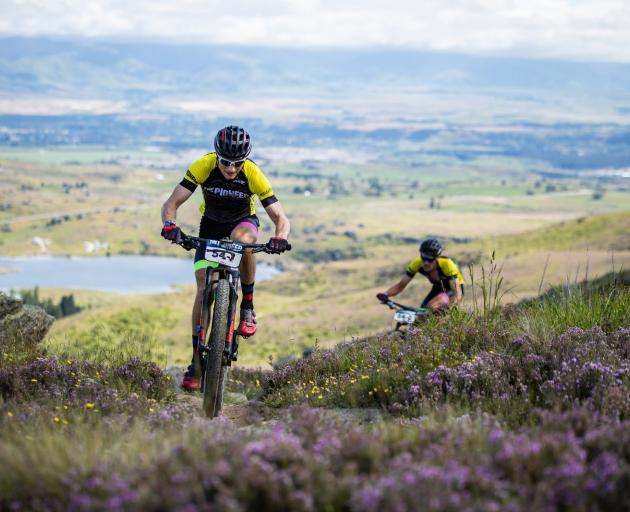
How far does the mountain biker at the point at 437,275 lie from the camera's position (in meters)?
13.1

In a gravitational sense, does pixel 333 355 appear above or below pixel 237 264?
below

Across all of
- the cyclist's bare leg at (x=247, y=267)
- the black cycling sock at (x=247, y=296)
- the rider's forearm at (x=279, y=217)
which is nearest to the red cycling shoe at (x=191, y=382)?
the cyclist's bare leg at (x=247, y=267)

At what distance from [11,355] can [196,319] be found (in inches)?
78.7

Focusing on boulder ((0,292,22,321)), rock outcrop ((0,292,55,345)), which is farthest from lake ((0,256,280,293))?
boulder ((0,292,22,321))

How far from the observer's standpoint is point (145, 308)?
226ft

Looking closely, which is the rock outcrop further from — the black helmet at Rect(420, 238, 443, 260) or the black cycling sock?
the black helmet at Rect(420, 238, 443, 260)

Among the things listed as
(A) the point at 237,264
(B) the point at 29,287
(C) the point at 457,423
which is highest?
(A) the point at 237,264

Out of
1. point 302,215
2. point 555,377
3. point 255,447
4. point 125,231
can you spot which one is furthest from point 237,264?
point 302,215

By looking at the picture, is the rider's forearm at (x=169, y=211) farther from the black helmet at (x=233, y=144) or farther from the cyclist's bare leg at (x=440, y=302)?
the cyclist's bare leg at (x=440, y=302)

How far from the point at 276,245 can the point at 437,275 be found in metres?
5.80

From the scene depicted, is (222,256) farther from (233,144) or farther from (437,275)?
(437,275)

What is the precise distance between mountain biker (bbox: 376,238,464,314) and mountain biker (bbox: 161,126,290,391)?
4.64 m

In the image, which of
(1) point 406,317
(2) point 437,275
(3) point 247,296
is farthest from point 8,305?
(2) point 437,275

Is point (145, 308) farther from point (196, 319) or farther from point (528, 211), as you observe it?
point (528, 211)
